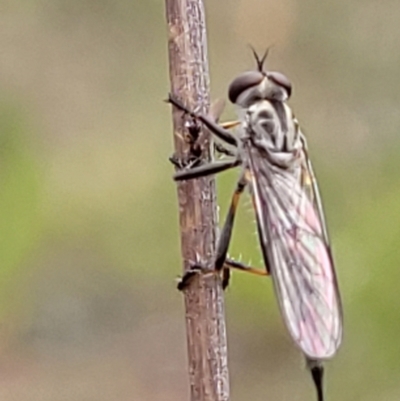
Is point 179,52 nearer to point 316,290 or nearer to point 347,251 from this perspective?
point 316,290

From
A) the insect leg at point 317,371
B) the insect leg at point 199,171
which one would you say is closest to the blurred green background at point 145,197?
the insect leg at point 199,171

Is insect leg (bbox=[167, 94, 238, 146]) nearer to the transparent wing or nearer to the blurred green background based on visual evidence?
the transparent wing

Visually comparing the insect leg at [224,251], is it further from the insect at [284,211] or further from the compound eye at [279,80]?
the compound eye at [279,80]

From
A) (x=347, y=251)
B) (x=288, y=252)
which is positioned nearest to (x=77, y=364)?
(x=347, y=251)

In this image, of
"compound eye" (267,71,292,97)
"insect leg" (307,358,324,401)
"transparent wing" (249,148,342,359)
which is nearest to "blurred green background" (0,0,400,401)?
"compound eye" (267,71,292,97)

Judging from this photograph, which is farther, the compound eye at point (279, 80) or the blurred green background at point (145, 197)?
the blurred green background at point (145, 197)

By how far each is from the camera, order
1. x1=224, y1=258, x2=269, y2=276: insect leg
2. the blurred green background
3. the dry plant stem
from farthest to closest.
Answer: the blurred green background → x1=224, y1=258, x2=269, y2=276: insect leg → the dry plant stem
